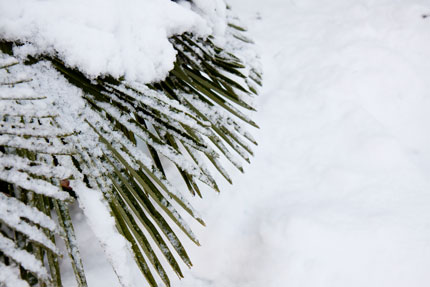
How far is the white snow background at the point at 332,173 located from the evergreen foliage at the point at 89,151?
8.0 inches

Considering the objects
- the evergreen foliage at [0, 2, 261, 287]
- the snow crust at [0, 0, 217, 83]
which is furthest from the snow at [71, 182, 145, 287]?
the snow crust at [0, 0, 217, 83]

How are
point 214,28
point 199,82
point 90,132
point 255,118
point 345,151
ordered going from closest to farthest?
point 90,132 < point 199,82 < point 214,28 < point 345,151 < point 255,118

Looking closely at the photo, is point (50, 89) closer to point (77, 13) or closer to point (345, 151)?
point (77, 13)

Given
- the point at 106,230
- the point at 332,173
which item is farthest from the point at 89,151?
the point at 332,173

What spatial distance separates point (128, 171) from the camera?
710mm

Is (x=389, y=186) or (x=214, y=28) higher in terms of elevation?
(x=214, y=28)

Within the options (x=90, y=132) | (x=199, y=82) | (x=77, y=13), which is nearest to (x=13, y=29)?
(x=77, y=13)

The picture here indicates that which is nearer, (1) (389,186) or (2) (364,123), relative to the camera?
(1) (389,186)

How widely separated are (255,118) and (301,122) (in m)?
0.15

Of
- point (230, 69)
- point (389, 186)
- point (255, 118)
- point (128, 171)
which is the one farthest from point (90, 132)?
point (389, 186)

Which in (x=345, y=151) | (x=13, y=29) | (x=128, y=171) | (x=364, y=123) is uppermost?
(x=364, y=123)

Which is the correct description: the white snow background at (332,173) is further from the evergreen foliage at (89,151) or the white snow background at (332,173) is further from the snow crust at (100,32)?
the snow crust at (100,32)

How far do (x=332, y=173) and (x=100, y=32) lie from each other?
714 millimetres

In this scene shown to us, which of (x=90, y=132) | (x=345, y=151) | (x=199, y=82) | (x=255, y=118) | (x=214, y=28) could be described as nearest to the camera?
(x=90, y=132)
